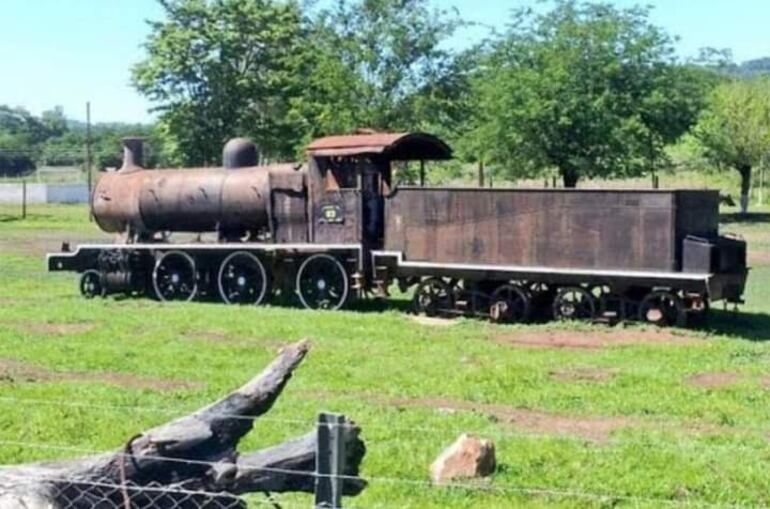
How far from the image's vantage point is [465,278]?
1961cm

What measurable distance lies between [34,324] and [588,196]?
806cm

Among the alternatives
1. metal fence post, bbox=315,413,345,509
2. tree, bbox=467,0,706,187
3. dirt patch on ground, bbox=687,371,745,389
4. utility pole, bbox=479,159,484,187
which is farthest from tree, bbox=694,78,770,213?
metal fence post, bbox=315,413,345,509

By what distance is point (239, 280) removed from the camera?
22.4 metres

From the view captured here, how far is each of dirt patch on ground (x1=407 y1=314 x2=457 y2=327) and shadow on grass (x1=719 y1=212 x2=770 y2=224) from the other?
31.2 meters

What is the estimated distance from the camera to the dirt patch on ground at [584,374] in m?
13.4

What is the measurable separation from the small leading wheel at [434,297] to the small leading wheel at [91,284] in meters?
6.84

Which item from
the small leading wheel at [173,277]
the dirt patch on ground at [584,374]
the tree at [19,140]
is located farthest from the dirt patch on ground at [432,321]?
the tree at [19,140]

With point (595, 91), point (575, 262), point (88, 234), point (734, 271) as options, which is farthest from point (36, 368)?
point (595, 91)

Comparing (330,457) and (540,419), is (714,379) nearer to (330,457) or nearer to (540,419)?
(540,419)

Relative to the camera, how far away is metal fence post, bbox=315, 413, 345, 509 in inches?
182

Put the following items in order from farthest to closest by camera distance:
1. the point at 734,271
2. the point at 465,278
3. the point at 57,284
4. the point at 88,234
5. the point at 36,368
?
the point at 88,234, the point at 57,284, the point at 465,278, the point at 734,271, the point at 36,368

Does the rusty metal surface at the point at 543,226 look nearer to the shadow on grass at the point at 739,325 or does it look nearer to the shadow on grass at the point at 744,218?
the shadow on grass at the point at 739,325

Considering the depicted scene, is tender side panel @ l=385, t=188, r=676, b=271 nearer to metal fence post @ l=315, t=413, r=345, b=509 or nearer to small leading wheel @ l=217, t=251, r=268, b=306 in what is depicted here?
small leading wheel @ l=217, t=251, r=268, b=306

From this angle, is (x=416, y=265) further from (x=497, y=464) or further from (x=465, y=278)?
(x=497, y=464)
